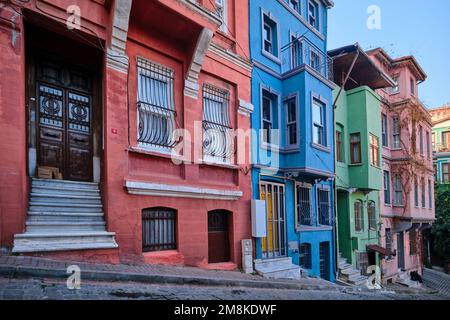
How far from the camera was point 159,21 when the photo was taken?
8562 mm

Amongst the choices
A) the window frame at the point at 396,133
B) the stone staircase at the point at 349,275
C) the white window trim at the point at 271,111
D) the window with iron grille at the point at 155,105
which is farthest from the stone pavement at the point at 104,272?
the window frame at the point at 396,133

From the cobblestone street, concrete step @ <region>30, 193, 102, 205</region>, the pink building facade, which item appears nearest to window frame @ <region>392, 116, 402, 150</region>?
the pink building facade

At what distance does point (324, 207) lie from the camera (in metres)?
15.5

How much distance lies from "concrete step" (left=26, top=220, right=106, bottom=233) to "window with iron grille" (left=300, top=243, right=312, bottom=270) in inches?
332

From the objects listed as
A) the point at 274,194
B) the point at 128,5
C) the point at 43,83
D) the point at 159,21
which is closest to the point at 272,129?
the point at 274,194

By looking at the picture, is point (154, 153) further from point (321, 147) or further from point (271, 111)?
point (321, 147)

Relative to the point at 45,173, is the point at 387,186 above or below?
below

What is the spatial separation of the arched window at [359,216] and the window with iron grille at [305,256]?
18.7ft

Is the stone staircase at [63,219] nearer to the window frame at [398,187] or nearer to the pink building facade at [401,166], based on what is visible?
the pink building facade at [401,166]

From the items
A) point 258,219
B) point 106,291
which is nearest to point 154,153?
point 106,291

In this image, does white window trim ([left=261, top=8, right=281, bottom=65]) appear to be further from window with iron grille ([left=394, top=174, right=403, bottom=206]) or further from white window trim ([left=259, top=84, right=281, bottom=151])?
window with iron grille ([left=394, top=174, right=403, bottom=206])

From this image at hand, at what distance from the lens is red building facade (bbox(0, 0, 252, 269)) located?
6.38 m

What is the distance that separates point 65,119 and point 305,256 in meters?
9.77

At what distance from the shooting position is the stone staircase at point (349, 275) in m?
15.5
